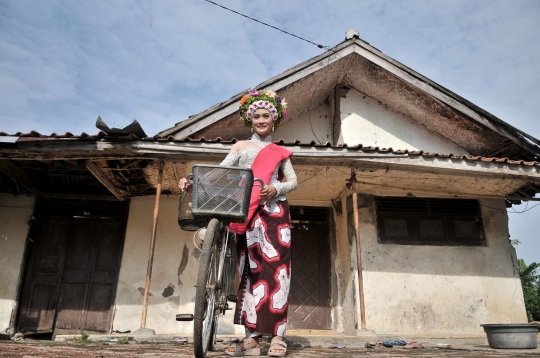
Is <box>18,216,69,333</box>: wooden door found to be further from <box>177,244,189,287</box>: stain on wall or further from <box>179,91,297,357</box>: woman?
<box>179,91,297,357</box>: woman

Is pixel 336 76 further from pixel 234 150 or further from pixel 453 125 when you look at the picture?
pixel 234 150

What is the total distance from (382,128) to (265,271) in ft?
18.9

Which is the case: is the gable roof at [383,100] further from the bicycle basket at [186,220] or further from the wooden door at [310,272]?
the bicycle basket at [186,220]

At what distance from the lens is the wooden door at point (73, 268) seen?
6.60 m

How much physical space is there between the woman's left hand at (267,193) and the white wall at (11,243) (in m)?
5.80

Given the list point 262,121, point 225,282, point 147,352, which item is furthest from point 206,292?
point 262,121

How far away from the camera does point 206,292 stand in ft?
7.79

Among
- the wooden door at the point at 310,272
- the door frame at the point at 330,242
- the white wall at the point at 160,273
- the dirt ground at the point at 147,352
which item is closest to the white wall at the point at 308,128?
the door frame at the point at 330,242

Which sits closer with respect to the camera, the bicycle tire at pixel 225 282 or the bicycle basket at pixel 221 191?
the bicycle basket at pixel 221 191

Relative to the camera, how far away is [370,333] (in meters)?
5.12

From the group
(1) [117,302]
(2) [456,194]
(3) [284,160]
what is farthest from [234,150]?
(2) [456,194]

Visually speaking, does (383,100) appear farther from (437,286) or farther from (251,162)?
(251,162)

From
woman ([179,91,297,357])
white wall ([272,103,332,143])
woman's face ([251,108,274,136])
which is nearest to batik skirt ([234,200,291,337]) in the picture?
woman ([179,91,297,357])

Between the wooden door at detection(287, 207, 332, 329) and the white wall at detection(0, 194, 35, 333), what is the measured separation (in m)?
4.63
